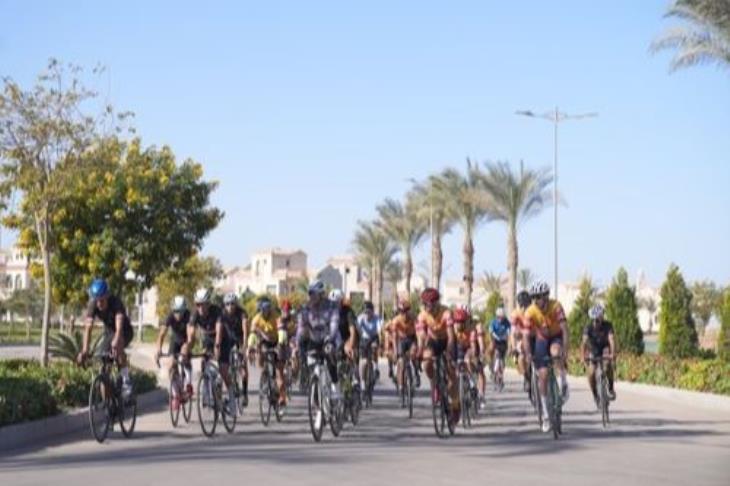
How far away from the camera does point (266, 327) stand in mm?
18312

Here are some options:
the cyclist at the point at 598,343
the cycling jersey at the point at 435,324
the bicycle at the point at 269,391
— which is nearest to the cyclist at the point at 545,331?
the cycling jersey at the point at 435,324

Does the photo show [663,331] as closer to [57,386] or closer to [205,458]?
[57,386]

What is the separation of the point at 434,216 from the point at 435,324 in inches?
1801

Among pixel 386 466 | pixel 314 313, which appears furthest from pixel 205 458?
pixel 314 313

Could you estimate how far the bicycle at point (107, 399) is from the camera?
1399 cm

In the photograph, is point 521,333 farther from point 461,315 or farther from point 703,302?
point 703,302

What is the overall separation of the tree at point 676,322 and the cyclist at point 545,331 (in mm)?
21377

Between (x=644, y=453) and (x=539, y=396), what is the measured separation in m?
2.18

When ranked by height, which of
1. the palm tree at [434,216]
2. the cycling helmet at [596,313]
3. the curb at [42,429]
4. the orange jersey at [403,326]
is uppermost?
the palm tree at [434,216]

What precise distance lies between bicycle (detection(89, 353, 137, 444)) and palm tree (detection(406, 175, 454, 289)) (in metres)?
42.8

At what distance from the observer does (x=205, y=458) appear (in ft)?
40.1

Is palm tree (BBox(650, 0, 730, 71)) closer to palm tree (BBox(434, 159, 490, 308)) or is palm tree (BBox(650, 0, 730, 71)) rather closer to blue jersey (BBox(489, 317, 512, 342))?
blue jersey (BBox(489, 317, 512, 342))

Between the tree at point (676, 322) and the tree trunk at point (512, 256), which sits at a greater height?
the tree trunk at point (512, 256)

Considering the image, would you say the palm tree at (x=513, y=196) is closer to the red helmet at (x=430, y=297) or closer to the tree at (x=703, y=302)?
the red helmet at (x=430, y=297)
